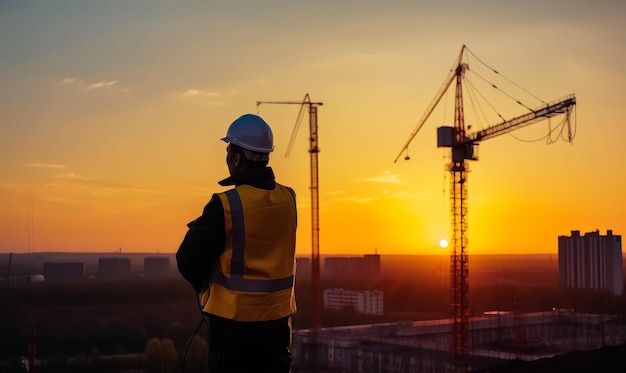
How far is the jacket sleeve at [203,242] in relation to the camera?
7.44ft

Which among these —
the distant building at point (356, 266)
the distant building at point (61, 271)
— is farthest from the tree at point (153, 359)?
the distant building at point (356, 266)

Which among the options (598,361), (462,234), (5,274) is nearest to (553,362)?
(598,361)

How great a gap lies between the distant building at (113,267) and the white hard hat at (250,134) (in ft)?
374

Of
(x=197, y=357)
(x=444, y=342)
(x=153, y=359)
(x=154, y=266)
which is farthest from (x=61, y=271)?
(x=197, y=357)

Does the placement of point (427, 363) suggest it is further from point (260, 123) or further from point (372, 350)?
point (260, 123)

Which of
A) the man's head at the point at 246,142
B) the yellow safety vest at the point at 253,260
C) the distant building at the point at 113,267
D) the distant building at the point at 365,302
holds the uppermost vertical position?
the man's head at the point at 246,142

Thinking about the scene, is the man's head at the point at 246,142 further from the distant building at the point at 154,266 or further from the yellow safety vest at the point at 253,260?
the distant building at the point at 154,266

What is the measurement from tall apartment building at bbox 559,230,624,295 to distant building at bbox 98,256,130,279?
6313 centimetres

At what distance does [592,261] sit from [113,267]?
Answer: 2779 inches

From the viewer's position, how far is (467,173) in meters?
42.7

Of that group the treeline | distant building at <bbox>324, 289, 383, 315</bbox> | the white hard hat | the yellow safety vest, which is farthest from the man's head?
distant building at <bbox>324, 289, 383, 315</bbox>

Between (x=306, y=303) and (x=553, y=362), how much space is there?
2458 inches

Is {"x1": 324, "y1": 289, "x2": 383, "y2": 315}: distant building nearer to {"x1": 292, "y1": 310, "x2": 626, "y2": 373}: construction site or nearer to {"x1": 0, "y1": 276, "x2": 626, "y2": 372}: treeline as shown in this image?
{"x1": 0, "y1": 276, "x2": 626, "y2": 372}: treeline

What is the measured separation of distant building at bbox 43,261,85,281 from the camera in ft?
330
